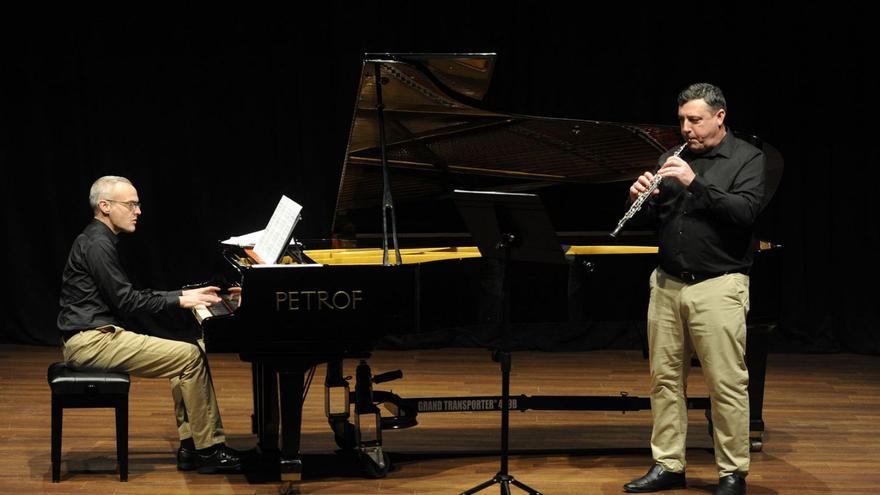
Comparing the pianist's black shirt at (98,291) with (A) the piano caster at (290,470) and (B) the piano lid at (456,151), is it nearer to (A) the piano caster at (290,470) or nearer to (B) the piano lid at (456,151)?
(A) the piano caster at (290,470)

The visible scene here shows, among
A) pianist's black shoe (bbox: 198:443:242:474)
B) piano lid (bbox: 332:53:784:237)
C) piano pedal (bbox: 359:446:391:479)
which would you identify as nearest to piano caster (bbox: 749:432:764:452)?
piano lid (bbox: 332:53:784:237)

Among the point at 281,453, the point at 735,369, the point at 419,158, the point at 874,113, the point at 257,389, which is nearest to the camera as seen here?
the point at 735,369

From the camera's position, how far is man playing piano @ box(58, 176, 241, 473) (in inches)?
171

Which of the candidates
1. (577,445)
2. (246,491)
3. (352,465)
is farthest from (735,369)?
(246,491)

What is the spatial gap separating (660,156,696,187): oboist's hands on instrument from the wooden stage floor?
126 cm

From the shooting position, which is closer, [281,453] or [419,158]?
[281,453]

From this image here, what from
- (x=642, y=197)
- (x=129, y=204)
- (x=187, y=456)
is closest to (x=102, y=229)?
(x=129, y=204)

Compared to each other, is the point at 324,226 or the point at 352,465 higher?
the point at 324,226

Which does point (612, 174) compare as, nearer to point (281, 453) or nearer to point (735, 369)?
point (735, 369)

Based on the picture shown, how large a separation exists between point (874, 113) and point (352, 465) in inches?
178

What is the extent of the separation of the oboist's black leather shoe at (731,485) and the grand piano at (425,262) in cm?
62

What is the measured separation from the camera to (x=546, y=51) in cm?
734

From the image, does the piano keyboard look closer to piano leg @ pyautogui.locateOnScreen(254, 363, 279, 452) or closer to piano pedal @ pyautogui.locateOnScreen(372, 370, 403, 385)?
piano leg @ pyautogui.locateOnScreen(254, 363, 279, 452)

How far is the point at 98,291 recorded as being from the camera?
14.4 ft
